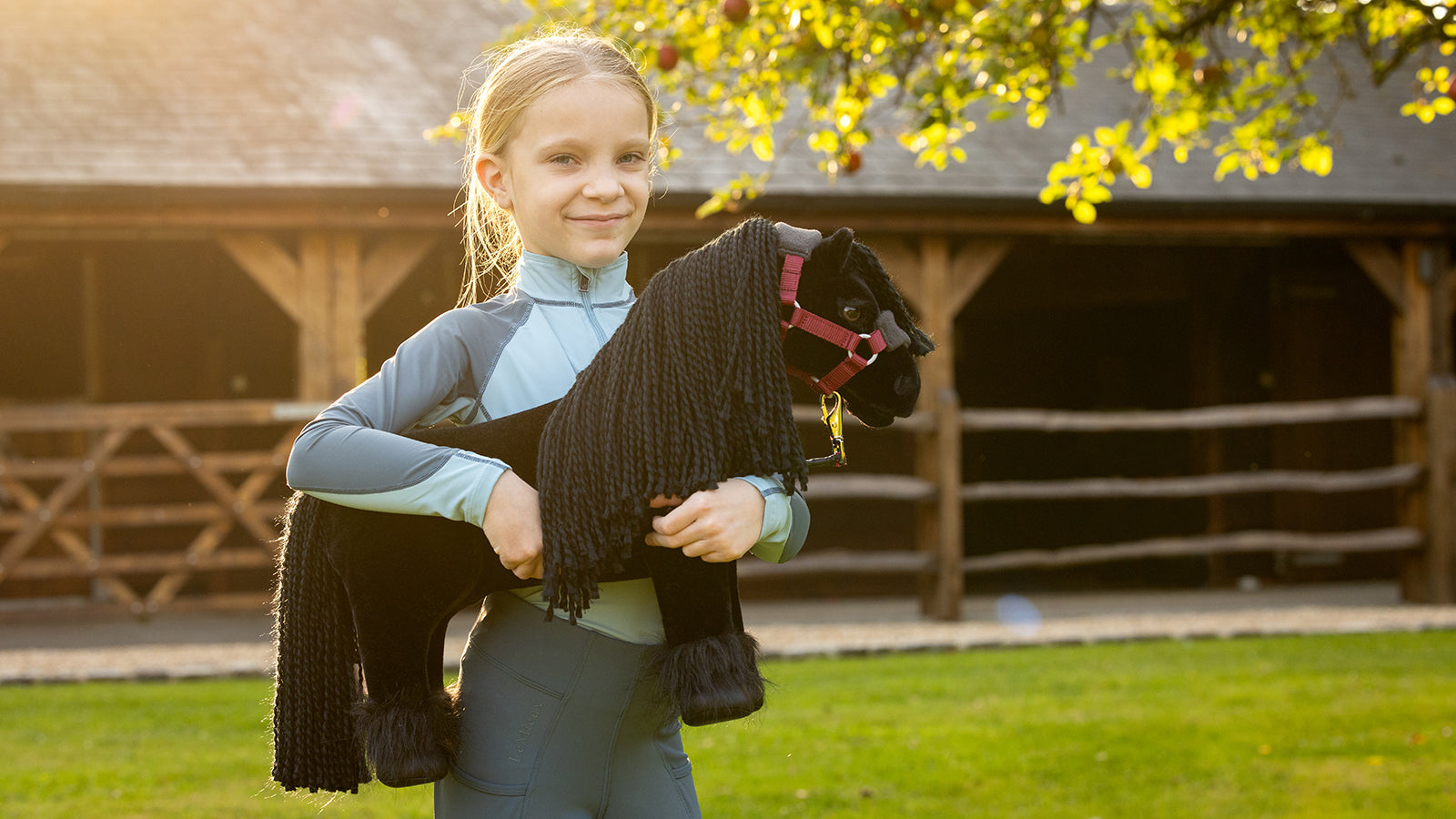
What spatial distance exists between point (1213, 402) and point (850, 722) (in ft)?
20.9

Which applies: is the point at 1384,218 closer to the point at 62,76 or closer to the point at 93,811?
the point at 93,811

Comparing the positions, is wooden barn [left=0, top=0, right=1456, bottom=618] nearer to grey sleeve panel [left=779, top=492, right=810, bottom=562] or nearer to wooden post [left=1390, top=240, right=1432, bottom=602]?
wooden post [left=1390, top=240, right=1432, bottom=602]

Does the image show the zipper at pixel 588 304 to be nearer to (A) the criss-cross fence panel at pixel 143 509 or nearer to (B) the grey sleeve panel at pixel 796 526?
(B) the grey sleeve panel at pixel 796 526

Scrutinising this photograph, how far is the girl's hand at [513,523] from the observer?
1376mm

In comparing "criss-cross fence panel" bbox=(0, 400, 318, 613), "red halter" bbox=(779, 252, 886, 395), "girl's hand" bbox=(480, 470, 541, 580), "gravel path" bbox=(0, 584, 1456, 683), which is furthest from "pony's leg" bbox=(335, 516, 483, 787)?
"criss-cross fence panel" bbox=(0, 400, 318, 613)

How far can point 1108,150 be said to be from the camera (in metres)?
4.59

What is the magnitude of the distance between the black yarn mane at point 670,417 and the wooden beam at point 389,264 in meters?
6.23

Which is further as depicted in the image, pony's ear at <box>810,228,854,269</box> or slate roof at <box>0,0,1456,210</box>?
slate roof at <box>0,0,1456,210</box>

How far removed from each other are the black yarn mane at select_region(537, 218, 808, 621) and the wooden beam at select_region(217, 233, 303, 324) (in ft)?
20.9

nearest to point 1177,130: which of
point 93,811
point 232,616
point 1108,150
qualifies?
point 1108,150

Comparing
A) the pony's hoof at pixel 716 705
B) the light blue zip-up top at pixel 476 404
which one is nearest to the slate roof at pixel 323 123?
the light blue zip-up top at pixel 476 404

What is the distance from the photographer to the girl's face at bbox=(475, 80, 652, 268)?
155cm

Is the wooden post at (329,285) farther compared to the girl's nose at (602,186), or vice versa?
the wooden post at (329,285)

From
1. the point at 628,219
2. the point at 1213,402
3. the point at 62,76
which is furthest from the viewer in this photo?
the point at 1213,402
